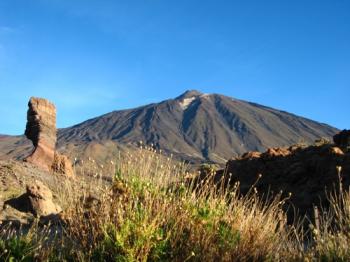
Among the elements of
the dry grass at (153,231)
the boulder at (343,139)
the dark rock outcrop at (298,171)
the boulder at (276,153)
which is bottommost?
the dry grass at (153,231)

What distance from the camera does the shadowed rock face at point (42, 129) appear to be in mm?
25109

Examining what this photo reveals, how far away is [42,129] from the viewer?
1024 inches

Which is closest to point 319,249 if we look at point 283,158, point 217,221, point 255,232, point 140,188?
point 255,232

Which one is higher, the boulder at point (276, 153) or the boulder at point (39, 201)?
the boulder at point (276, 153)

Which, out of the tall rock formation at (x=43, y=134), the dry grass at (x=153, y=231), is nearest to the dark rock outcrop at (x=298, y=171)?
the dry grass at (x=153, y=231)

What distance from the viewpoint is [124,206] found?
654 centimetres

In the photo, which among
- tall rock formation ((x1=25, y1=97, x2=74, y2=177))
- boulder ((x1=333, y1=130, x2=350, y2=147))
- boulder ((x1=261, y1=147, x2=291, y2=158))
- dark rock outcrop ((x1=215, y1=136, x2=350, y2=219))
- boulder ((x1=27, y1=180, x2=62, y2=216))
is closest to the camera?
boulder ((x1=27, y1=180, x2=62, y2=216))

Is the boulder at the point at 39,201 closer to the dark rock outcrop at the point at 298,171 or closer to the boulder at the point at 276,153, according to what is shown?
the dark rock outcrop at the point at 298,171

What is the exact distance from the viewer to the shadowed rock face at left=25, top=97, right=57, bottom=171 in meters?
25.1

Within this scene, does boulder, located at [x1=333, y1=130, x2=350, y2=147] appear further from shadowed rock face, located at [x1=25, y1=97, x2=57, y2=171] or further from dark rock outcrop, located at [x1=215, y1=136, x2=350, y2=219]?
shadowed rock face, located at [x1=25, y1=97, x2=57, y2=171]

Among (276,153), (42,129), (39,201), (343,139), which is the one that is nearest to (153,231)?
(39,201)

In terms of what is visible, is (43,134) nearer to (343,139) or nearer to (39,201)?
(39,201)

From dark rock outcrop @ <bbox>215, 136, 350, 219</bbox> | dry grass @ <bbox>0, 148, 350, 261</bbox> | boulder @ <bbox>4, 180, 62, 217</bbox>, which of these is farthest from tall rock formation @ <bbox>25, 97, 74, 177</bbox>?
dry grass @ <bbox>0, 148, 350, 261</bbox>

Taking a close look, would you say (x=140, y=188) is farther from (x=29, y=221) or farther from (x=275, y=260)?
(x=29, y=221)
